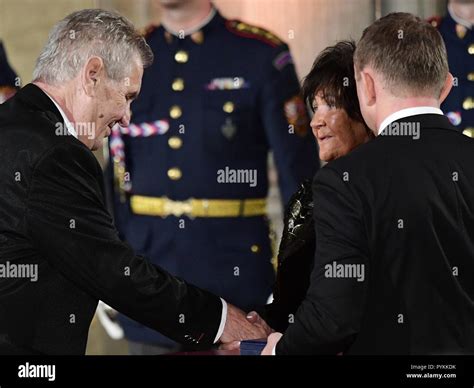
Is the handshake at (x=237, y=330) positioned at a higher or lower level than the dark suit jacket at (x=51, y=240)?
lower

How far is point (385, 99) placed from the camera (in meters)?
1.84

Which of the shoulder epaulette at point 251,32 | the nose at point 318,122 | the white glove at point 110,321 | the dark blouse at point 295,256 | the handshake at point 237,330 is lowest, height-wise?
the white glove at point 110,321

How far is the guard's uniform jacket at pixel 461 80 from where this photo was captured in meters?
3.16

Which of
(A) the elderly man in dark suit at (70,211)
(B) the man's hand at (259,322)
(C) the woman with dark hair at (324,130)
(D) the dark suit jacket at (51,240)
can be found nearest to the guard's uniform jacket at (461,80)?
(C) the woman with dark hair at (324,130)

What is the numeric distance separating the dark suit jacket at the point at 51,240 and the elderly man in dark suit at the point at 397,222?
43 cm

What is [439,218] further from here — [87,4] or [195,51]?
[87,4]

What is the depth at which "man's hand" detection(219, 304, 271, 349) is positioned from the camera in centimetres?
228

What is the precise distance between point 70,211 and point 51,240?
0.22 feet

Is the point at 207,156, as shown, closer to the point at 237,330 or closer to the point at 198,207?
the point at 198,207

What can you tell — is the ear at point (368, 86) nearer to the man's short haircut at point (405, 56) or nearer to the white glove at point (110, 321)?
the man's short haircut at point (405, 56)

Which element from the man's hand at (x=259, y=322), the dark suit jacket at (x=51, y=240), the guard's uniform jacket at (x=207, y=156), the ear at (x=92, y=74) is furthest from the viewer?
the guard's uniform jacket at (x=207, y=156)

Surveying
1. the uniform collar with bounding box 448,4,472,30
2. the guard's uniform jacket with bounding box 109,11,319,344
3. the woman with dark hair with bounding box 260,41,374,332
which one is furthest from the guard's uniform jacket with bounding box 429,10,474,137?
the woman with dark hair with bounding box 260,41,374,332

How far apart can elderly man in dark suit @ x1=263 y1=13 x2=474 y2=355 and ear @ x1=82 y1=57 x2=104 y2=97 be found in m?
0.55

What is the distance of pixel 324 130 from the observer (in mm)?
2258
